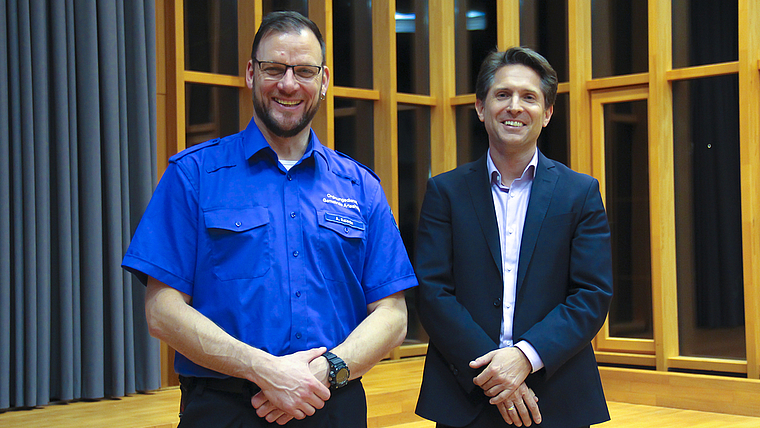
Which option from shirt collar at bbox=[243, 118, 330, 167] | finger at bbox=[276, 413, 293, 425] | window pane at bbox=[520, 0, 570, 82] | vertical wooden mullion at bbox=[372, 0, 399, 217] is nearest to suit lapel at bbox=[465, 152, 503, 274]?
shirt collar at bbox=[243, 118, 330, 167]

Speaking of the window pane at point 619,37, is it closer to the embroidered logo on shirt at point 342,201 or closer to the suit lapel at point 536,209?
the suit lapel at point 536,209

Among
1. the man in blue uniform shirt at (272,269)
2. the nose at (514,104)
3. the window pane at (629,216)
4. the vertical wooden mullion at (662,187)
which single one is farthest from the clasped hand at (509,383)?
the window pane at (629,216)

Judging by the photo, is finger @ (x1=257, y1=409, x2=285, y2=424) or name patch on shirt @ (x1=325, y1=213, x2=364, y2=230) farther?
name patch on shirt @ (x1=325, y1=213, x2=364, y2=230)

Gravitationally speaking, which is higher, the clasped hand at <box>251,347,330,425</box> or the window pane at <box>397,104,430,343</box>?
the window pane at <box>397,104,430,343</box>

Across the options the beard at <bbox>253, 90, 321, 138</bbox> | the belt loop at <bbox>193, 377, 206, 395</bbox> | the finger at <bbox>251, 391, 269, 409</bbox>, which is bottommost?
the finger at <bbox>251, 391, 269, 409</bbox>

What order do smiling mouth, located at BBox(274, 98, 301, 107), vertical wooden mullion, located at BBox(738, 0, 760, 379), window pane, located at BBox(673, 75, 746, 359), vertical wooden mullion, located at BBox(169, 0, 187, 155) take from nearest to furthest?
smiling mouth, located at BBox(274, 98, 301, 107) → vertical wooden mullion, located at BBox(738, 0, 760, 379) → window pane, located at BBox(673, 75, 746, 359) → vertical wooden mullion, located at BBox(169, 0, 187, 155)

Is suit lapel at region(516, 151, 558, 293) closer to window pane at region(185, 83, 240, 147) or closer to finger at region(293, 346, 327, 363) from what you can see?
finger at region(293, 346, 327, 363)

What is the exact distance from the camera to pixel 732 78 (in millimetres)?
4586

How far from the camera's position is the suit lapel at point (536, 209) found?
6.27ft

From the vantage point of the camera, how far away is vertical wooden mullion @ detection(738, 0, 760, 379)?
441cm

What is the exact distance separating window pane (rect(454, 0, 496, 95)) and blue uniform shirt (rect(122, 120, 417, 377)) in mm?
4359

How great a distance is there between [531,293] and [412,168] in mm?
4174

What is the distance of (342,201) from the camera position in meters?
1.78

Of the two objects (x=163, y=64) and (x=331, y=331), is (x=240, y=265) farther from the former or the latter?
(x=163, y=64)
